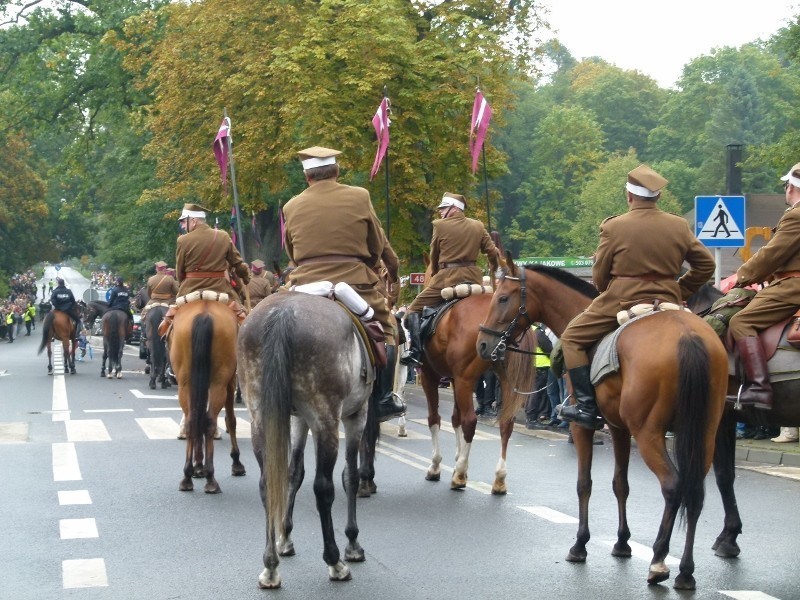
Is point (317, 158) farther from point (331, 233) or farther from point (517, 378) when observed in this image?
point (517, 378)

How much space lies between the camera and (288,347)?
8383mm

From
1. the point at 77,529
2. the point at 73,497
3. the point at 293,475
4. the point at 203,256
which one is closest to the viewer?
the point at 293,475

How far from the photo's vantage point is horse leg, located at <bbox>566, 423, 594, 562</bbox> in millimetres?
9234

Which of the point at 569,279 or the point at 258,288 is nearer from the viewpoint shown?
the point at 569,279

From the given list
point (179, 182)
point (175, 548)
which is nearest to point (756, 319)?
point (175, 548)

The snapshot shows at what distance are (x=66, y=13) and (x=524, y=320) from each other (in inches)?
1650

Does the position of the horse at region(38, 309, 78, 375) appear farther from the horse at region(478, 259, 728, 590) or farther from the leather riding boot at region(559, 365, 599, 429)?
the horse at region(478, 259, 728, 590)

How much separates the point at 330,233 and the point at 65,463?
6214mm

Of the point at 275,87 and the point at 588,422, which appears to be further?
the point at 275,87

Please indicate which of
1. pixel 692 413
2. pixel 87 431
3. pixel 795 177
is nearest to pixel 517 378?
pixel 795 177

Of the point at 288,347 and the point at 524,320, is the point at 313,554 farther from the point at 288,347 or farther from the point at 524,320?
the point at 524,320

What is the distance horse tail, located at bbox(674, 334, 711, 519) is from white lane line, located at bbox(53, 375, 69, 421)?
13.3 meters

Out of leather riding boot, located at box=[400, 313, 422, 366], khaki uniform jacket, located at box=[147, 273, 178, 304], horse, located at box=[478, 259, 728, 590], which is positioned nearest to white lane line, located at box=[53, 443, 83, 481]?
leather riding boot, located at box=[400, 313, 422, 366]

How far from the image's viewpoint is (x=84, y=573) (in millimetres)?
8711
